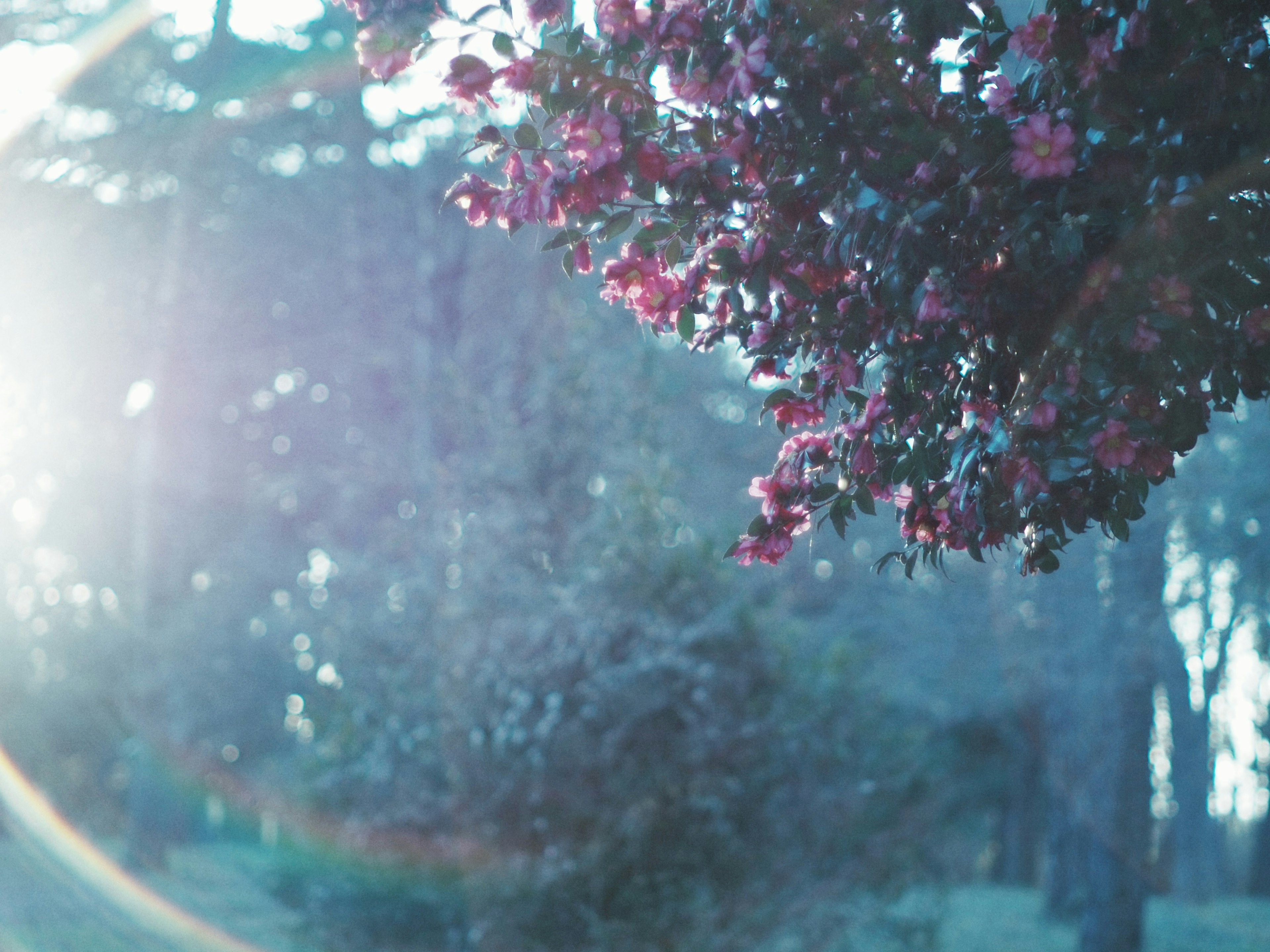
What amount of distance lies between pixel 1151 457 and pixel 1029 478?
37cm

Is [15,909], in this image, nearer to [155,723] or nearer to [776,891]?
[155,723]

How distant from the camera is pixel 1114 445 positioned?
288 cm

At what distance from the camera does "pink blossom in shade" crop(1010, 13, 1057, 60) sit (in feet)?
10.00

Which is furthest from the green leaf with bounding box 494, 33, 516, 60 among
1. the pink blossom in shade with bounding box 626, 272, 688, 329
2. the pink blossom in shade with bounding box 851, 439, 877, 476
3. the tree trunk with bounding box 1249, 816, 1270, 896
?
the tree trunk with bounding box 1249, 816, 1270, 896

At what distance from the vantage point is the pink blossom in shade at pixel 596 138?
3.06 m

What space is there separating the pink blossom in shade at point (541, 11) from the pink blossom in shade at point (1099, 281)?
5.09 ft

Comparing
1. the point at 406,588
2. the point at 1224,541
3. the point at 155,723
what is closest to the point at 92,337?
the point at 155,723

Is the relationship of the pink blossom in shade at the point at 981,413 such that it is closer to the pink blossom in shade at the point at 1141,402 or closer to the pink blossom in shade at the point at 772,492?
the pink blossom in shade at the point at 1141,402

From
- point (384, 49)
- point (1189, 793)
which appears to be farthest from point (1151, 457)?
point (1189, 793)

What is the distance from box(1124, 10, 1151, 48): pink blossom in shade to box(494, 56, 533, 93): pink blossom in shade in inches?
59.3

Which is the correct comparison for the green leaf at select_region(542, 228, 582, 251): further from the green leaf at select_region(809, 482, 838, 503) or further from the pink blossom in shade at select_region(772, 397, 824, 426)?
the green leaf at select_region(809, 482, 838, 503)

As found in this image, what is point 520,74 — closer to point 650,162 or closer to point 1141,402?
point 650,162

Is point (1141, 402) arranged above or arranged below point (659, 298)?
below

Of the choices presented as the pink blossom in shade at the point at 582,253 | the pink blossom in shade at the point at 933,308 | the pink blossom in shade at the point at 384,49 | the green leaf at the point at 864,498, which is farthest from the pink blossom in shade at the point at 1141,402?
the pink blossom in shade at the point at 384,49
